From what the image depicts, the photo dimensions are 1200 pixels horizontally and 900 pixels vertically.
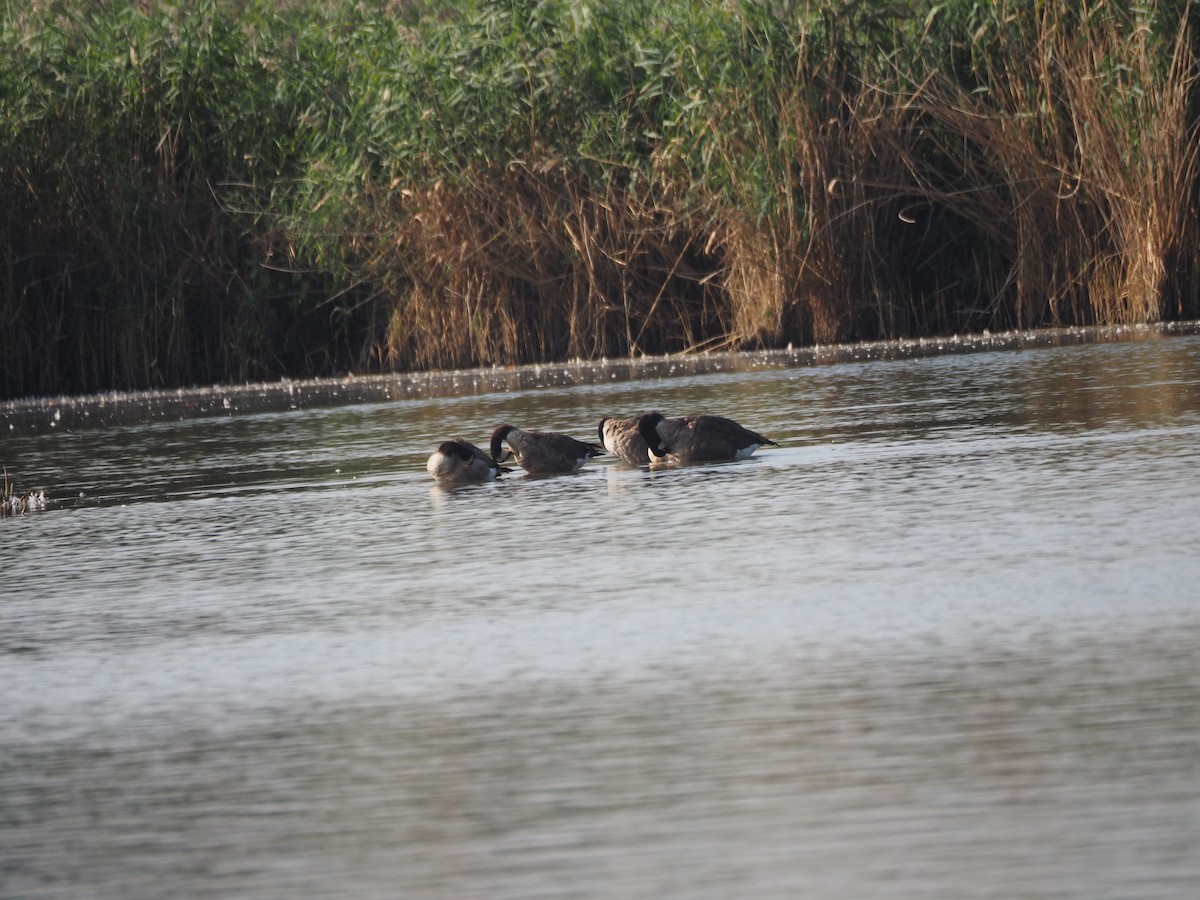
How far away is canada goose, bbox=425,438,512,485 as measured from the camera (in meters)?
8.57

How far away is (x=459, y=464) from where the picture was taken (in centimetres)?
862

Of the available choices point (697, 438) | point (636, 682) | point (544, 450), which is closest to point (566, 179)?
point (544, 450)

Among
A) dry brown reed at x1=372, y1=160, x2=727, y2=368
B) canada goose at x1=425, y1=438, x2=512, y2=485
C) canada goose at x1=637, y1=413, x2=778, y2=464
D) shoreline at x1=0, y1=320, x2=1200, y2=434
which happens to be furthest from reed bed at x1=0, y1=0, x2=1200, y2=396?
canada goose at x1=425, y1=438, x2=512, y2=485

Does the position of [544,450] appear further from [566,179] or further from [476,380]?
[566,179]

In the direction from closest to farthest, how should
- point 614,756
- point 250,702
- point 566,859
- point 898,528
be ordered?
point 566,859, point 614,756, point 250,702, point 898,528

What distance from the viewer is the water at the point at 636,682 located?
326cm

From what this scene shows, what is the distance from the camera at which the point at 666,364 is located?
15.0 m

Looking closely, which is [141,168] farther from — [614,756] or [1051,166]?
[614,756]

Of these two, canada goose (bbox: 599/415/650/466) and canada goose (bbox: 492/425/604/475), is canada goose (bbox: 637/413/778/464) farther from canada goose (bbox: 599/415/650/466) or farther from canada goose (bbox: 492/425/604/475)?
canada goose (bbox: 492/425/604/475)

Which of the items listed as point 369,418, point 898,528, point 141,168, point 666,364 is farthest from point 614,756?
point 141,168

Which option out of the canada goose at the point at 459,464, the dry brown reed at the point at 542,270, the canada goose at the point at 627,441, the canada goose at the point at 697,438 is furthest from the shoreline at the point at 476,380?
the canada goose at the point at 459,464

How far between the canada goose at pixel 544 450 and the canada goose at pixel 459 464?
0.17 m

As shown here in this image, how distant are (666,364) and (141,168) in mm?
5240

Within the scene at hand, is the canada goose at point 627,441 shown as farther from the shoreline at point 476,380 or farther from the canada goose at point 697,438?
the shoreline at point 476,380
